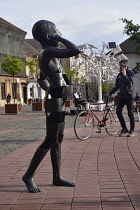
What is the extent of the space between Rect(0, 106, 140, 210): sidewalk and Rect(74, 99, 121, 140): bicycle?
1345 mm

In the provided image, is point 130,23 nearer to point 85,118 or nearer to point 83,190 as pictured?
point 85,118

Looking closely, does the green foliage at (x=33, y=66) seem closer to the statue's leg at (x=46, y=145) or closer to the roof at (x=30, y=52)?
the roof at (x=30, y=52)

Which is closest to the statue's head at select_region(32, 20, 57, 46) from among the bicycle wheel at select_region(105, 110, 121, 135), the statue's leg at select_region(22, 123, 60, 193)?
the statue's leg at select_region(22, 123, 60, 193)

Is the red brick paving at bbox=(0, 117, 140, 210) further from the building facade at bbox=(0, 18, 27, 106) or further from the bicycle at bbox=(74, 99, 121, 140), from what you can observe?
the building facade at bbox=(0, 18, 27, 106)

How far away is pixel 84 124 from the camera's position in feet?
29.6

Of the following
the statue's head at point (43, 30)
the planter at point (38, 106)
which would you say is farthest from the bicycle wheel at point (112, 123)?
the planter at point (38, 106)

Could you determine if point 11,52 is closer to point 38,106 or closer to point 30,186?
point 38,106

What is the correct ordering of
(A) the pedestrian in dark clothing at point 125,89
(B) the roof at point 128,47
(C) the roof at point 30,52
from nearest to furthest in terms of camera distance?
(A) the pedestrian in dark clothing at point 125,89
(C) the roof at point 30,52
(B) the roof at point 128,47

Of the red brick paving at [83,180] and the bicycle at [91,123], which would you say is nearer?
the red brick paving at [83,180]

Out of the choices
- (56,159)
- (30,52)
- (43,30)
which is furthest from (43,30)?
(30,52)

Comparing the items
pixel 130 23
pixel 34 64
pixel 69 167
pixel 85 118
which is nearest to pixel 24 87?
pixel 34 64

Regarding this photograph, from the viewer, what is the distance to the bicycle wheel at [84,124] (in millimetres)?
8697

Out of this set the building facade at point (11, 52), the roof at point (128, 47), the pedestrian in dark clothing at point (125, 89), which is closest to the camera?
the pedestrian in dark clothing at point (125, 89)

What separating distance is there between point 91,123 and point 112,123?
0.85 m
